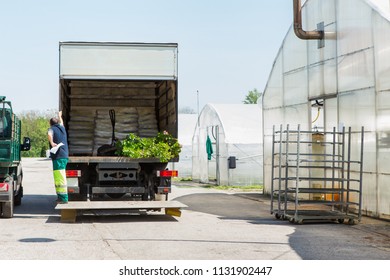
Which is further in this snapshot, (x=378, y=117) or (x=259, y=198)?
(x=259, y=198)

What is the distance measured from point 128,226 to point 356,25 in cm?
715

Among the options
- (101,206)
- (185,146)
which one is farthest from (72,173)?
(185,146)

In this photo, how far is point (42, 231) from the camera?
1178 cm

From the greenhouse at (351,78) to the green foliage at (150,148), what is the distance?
7.26 feet

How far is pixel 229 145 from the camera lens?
27.4 m

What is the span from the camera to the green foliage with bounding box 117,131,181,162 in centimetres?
1420

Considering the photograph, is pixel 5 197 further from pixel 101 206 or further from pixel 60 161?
pixel 101 206

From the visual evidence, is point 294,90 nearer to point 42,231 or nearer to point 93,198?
point 93,198

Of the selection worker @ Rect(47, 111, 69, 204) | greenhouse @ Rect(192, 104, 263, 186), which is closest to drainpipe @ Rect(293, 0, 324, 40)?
worker @ Rect(47, 111, 69, 204)

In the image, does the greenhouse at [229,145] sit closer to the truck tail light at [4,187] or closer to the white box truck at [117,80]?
the white box truck at [117,80]

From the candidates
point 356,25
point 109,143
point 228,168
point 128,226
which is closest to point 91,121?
point 109,143

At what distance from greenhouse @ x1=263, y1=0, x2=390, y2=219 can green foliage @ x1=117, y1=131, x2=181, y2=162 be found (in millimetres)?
2213

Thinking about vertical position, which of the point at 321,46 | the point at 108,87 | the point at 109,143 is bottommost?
the point at 109,143
